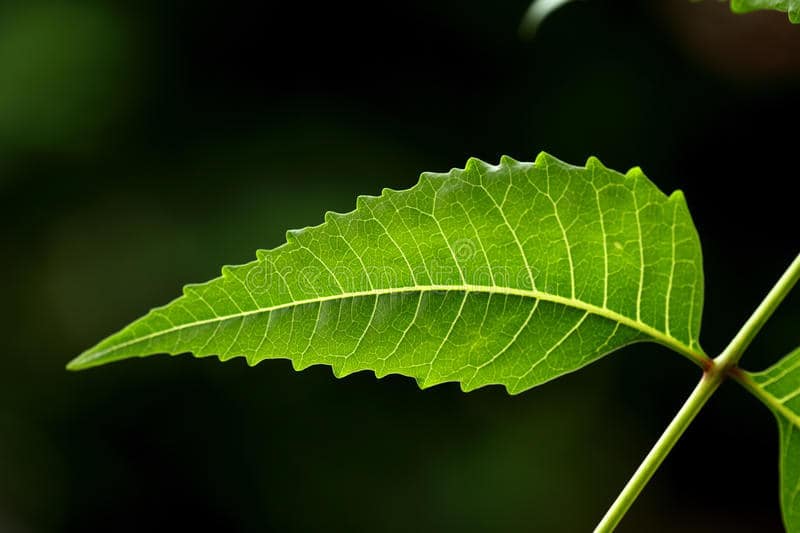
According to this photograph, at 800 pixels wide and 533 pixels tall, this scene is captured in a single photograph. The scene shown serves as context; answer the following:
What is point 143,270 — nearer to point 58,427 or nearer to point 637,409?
point 58,427

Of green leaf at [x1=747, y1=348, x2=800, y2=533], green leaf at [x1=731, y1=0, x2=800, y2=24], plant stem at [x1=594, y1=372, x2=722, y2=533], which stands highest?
green leaf at [x1=731, y1=0, x2=800, y2=24]

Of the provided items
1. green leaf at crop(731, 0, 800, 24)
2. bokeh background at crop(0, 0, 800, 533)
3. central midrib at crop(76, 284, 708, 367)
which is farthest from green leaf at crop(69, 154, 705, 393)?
bokeh background at crop(0, 0, 800, 533)

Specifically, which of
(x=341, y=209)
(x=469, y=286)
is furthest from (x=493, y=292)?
(x=341, y=209)

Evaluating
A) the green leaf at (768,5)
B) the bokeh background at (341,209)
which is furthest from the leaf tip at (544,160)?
the bokeh background at (341,209)

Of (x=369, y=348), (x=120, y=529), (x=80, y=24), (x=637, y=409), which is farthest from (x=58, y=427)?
(x=369, y=348)

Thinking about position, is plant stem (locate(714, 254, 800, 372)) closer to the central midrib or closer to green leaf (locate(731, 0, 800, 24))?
the central midrib

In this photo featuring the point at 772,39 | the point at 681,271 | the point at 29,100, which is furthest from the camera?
the point at 29,100
